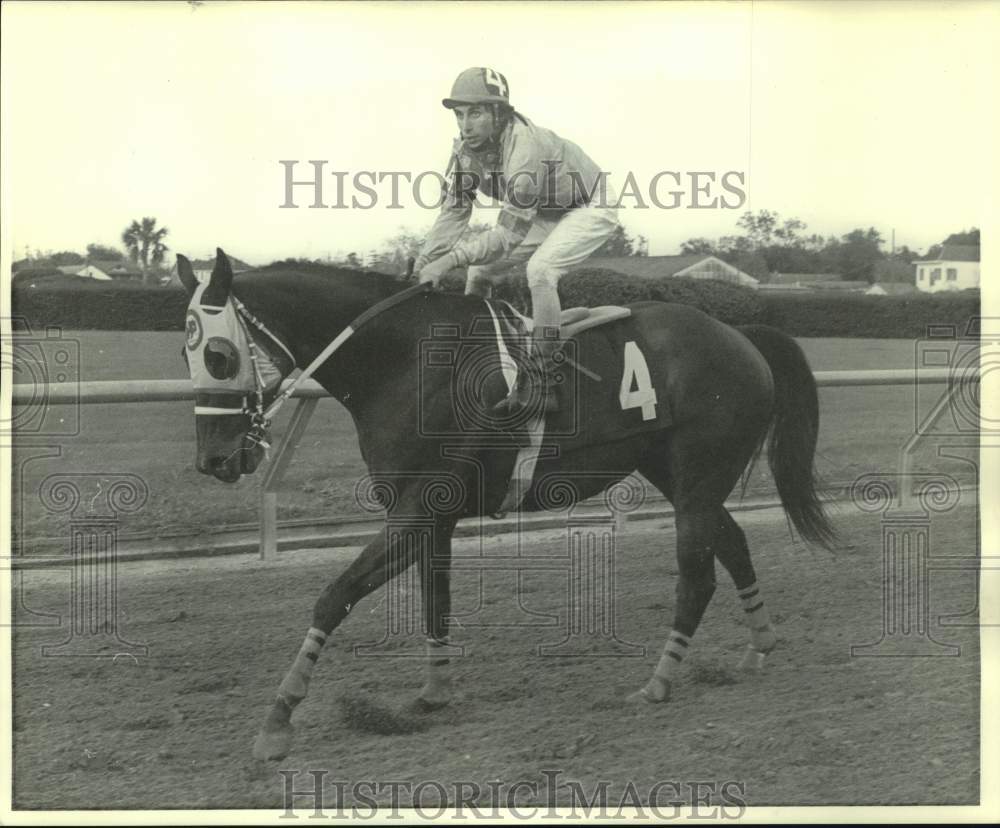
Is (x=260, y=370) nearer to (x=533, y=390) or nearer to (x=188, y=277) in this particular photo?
(x=188, y=277)

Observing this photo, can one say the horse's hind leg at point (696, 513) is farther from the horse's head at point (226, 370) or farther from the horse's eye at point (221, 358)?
the horse's eye at point (221, 358)

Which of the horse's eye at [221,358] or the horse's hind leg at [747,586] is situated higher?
the horse's eye at [221,358]

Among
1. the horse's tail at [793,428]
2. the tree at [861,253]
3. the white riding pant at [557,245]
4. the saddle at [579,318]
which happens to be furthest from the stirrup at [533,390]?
the tree at [861,253]

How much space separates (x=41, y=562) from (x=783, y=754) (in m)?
3.22

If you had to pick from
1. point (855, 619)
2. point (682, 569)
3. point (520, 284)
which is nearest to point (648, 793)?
point (682, 569)

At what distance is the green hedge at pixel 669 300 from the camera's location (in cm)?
492

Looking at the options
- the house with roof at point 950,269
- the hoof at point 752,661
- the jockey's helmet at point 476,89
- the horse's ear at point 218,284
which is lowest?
the hoof at point 752,661

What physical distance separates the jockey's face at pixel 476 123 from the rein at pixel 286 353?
678 millimetres

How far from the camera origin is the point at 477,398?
4531mm

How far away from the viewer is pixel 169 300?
5.18 meters

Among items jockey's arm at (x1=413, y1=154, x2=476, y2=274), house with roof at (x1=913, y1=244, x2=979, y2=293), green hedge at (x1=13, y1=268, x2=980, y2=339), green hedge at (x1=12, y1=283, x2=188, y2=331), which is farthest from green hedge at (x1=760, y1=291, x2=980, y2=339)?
green hedge at (x1=12, y1=283, x2=188, y2=331)

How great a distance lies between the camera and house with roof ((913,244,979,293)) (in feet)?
17.0

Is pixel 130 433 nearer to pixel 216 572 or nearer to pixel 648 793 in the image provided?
pixel 216 572

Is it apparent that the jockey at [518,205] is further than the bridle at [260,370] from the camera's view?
Yes
